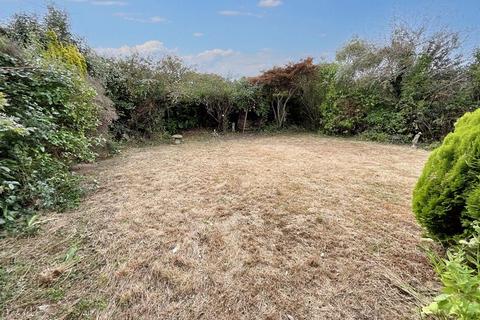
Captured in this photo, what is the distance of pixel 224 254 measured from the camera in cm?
200

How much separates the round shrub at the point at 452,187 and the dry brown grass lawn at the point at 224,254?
0.32m

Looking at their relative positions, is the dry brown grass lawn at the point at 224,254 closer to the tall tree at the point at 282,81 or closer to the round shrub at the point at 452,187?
the round shrub at the point at 452,187

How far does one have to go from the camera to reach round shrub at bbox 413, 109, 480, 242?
5.50 feet

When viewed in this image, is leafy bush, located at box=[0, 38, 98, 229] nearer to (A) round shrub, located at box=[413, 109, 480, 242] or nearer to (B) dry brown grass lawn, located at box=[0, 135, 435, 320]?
(B) dry brown grass lawn, located at box=[0, 135, 435, 320]

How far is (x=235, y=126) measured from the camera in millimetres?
9703

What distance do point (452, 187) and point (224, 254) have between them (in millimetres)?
1718

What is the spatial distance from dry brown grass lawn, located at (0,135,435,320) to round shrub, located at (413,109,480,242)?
321 millimetres

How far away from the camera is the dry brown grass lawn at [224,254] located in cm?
152

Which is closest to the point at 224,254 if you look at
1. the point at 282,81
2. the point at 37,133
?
the point at 37,133

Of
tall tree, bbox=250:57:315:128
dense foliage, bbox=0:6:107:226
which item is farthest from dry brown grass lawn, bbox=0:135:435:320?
tall tree, bbox=250:57:315:128

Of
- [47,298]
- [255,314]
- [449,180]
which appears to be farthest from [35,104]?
[449,180]

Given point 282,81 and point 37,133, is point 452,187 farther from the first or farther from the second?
point 282,81

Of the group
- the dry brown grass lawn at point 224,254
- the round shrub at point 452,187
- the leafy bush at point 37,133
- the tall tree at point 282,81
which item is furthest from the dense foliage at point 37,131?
the tall tree at point 282,81

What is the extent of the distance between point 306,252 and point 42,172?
2898 mm
